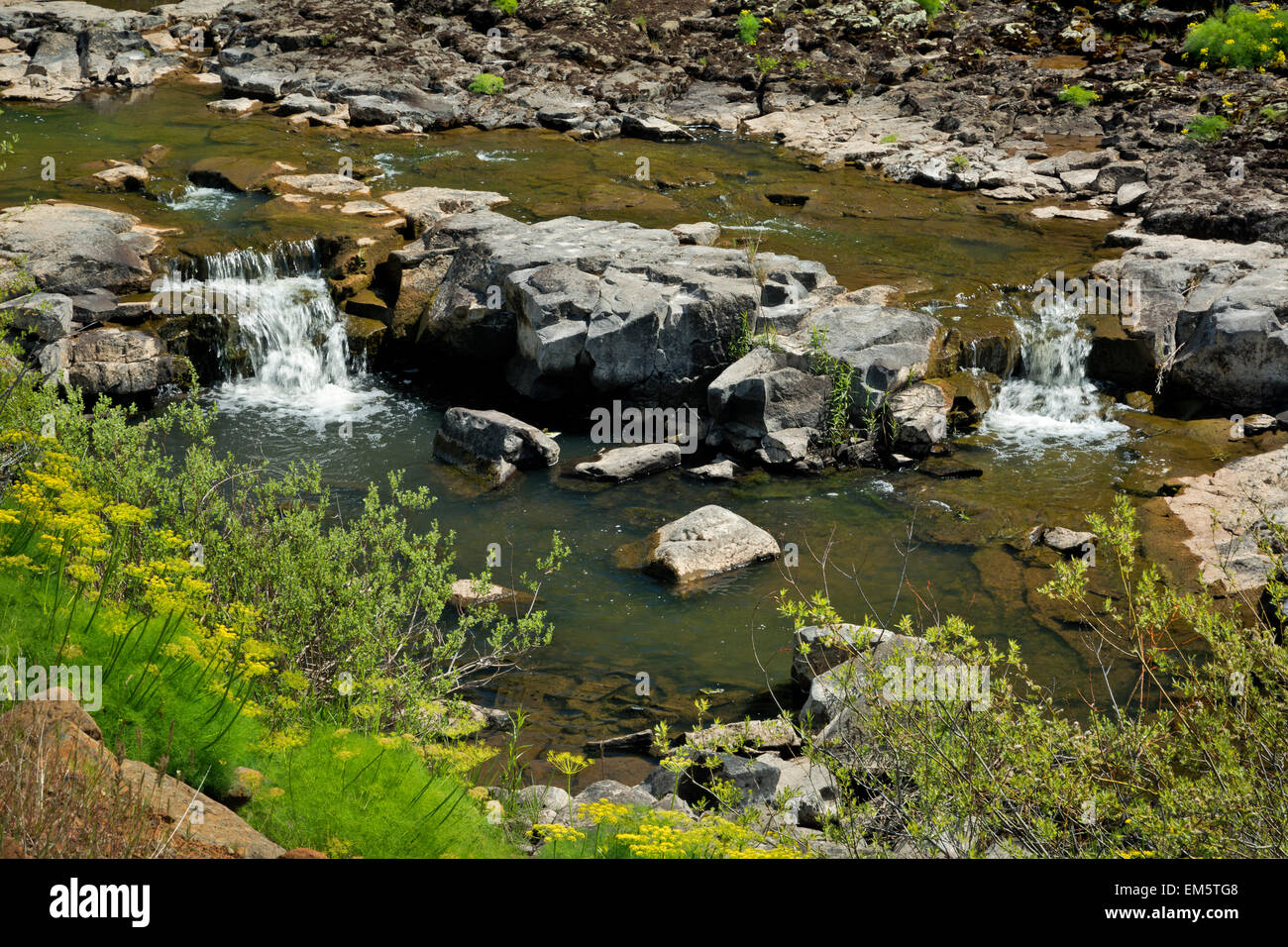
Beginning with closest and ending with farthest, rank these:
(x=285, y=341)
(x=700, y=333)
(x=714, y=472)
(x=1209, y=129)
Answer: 1. (x=714, y=472)
2. (x=700, y=333)
3. (x=285, y=341)
4. (x=1209, y=129)

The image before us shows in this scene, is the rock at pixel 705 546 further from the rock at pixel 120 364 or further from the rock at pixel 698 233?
the rock at pixel 120 364

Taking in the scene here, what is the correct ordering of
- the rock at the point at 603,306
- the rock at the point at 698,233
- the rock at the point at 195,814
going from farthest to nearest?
the rock at the point at 698,233 → the rock at the point at 603,306 → the rock at the point at 195,814

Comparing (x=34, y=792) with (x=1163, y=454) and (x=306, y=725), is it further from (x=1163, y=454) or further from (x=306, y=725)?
(x=1163, y=454)

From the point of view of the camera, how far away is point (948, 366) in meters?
13.0

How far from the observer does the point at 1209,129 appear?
19.9 metres

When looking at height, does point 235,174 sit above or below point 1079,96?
below

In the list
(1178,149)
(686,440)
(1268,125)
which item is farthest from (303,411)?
(1268,125)

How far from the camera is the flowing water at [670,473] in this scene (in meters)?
8.81

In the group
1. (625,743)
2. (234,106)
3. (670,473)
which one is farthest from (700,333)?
(234,106)

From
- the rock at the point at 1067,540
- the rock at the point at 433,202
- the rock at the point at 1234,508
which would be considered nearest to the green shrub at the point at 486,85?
the rock at the point at 433,202

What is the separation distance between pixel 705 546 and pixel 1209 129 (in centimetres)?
1582

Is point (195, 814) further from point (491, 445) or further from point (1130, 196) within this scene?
point (1130, 196)

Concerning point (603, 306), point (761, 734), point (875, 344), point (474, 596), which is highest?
point (603, 306)

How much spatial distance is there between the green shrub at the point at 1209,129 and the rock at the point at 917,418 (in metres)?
11.6
